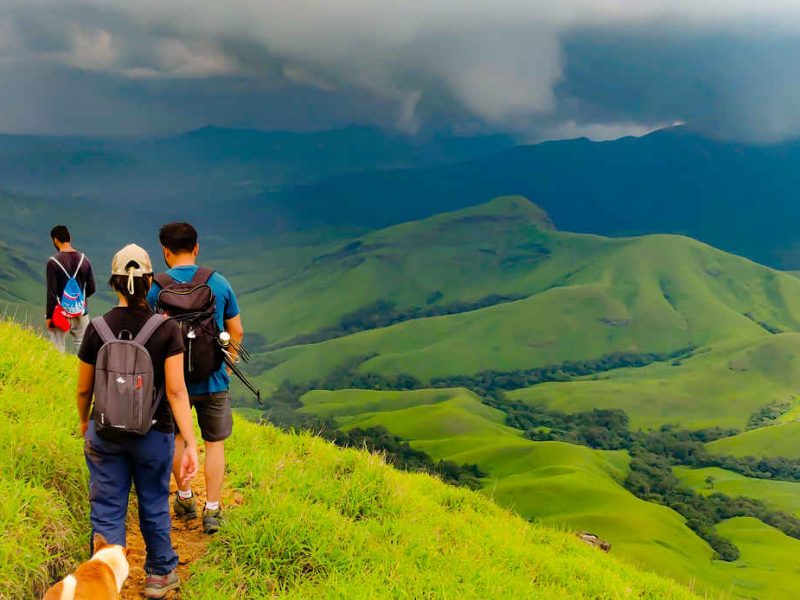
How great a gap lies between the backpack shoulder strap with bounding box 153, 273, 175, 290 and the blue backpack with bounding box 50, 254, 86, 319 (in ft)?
20.1

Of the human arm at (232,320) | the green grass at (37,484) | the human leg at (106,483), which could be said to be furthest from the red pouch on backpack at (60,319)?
the human leg at (106,483)

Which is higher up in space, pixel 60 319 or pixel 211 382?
pixel 60 319

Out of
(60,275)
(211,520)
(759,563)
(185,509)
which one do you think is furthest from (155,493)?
(759,563)

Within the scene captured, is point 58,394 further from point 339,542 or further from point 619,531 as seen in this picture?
point 619,531

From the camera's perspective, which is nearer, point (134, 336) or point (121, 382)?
point (121, 382)

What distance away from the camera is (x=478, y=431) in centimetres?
19062

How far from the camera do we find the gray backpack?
4.94 meters

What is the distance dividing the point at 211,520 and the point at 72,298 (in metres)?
6.59

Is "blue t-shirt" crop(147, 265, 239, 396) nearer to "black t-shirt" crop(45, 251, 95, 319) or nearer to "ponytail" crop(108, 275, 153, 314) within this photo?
"ponytail" crop(108, 275, 153, 314)

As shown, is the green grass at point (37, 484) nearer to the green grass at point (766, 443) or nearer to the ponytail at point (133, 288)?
the ponytail at point (133, 288)

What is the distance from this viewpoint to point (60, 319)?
11.2 meters

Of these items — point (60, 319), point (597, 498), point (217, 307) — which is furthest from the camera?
point (597, 498)

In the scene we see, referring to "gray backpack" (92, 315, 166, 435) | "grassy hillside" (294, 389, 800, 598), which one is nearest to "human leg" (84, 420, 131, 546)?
"gray backpack" (92, 315, 166, 435)

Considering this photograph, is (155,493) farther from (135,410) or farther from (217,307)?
(217,307)
